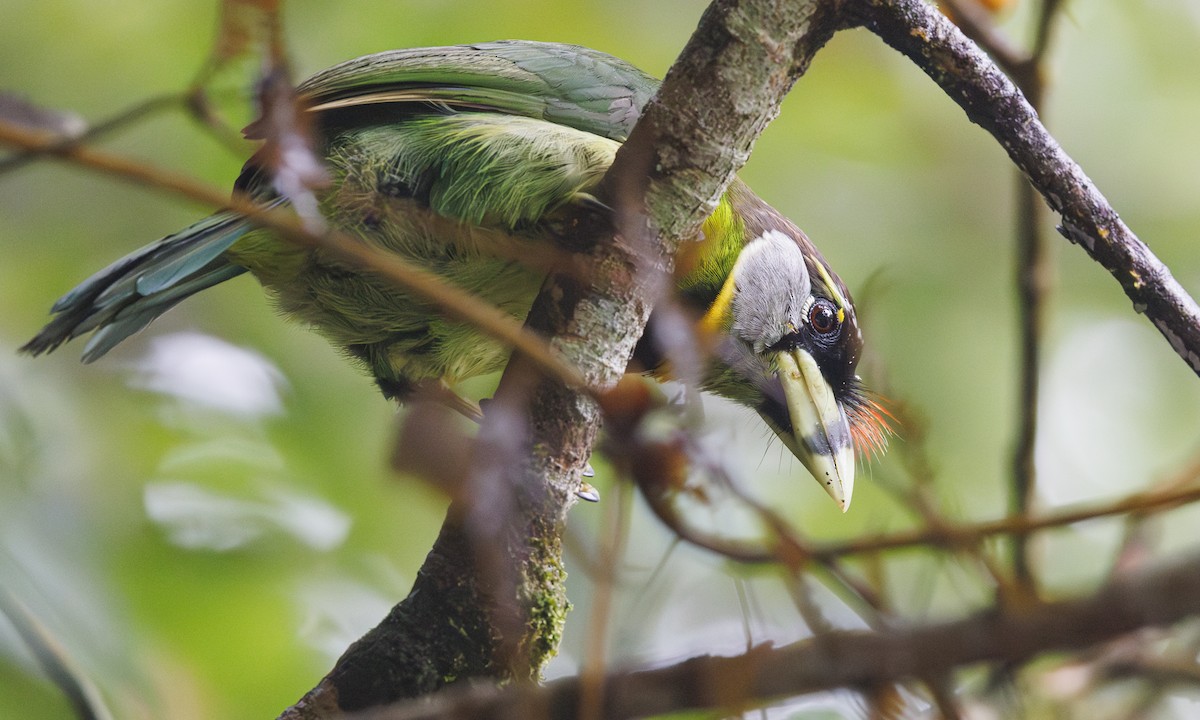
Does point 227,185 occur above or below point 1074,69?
below

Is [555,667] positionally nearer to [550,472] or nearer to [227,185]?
[550,472]

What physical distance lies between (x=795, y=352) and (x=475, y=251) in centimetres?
93

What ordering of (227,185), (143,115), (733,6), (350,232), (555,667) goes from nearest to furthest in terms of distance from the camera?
(143,115)
(733,6)
(555,667)
(350,232)
(227,185)

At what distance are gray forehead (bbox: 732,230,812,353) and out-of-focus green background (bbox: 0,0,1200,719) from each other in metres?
0.22

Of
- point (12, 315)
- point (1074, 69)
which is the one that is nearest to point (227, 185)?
point (12, 315)

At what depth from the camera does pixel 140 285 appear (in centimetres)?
245

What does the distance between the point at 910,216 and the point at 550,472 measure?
11.4ft

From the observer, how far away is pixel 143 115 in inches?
41.7

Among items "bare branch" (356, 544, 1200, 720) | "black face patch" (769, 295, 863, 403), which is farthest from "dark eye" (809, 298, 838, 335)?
"bare branch" (356, 544, 1200, 720)

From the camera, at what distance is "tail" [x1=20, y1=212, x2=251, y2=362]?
2428 mm

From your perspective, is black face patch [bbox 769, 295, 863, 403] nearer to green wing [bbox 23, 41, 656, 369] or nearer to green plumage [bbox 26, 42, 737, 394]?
green plumage [bbox 26, 42, 737, 394]

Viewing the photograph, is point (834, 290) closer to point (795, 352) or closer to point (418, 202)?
point (795, 352)

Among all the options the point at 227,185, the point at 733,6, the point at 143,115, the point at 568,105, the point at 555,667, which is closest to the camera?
the point at 143,115

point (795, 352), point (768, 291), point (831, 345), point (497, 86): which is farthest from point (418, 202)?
point (831, 345)
